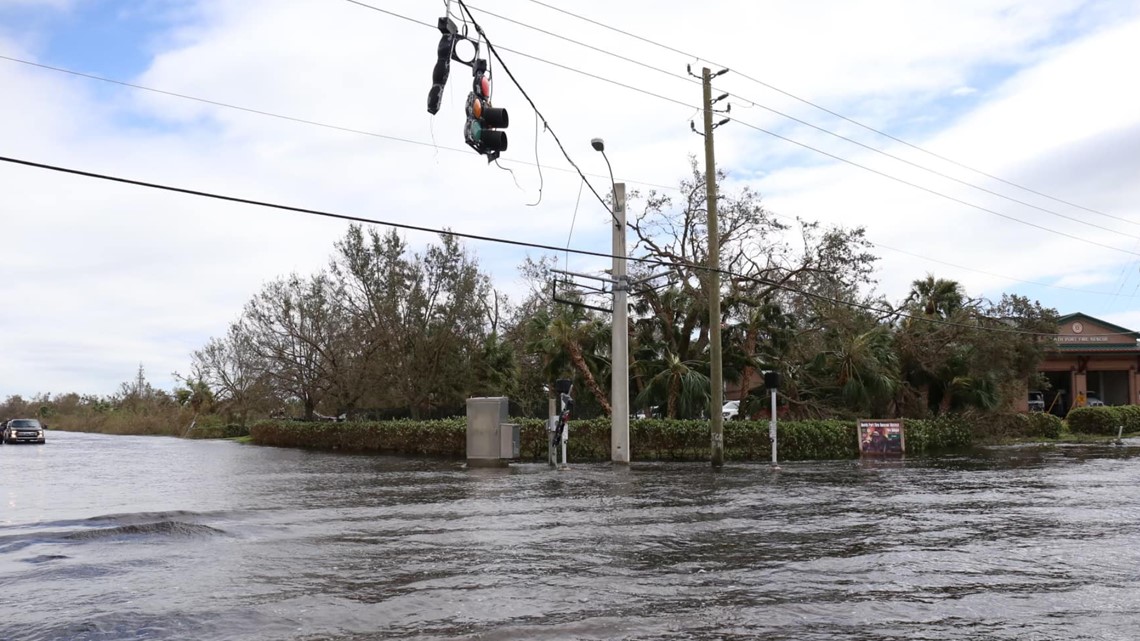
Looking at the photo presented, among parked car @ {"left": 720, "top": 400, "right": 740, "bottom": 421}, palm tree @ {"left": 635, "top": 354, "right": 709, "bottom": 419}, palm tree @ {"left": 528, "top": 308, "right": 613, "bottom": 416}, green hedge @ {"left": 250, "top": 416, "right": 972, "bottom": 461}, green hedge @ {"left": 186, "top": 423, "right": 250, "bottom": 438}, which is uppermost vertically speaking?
palm tree @ {"left": 528, "top": 308, "right": 613, "bottom": 416}

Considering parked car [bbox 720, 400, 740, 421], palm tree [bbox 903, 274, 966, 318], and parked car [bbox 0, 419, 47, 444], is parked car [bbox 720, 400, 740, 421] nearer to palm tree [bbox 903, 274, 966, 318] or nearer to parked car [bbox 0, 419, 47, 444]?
palm tree [bbox 903, 274, 966, 318]

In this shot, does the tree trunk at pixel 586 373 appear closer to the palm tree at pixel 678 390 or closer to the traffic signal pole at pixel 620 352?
the palm tree at pixel 678 390

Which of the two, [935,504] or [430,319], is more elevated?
[430,319]

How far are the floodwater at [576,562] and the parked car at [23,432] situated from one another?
36.2 meters

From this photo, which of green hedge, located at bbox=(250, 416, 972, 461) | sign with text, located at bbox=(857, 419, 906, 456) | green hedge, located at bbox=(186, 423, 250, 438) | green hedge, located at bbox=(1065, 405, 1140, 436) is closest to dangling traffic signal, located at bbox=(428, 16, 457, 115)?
green hedge, located at bbox=(250, 416, 972, 461)

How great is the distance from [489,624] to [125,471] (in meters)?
22.4

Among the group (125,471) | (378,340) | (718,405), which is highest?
(378,340)

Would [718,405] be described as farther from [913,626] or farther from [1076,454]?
[913,626]

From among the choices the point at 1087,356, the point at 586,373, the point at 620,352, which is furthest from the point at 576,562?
the point at 1087,356

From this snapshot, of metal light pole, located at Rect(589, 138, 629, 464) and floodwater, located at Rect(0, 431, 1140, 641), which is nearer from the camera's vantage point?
floodwater, located at Rect(0, 431, 1140, 641)

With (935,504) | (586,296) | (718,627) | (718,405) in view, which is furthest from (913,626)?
(586,296)

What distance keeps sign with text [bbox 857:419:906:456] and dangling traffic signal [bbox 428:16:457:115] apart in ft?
71.9

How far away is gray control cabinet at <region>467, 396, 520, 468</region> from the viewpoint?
82.1 feet

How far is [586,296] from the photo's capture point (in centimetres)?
3653
